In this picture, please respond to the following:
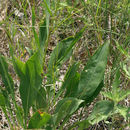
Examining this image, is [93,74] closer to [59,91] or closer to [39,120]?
[59,91]

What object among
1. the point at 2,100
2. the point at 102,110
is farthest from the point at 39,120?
the point at 102,110

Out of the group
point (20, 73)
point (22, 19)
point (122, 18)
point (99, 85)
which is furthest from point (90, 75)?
point (22, 19)

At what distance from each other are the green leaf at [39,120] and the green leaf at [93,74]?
30cm

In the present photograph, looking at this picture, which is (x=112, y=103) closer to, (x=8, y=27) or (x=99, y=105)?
(x=99, y=105)

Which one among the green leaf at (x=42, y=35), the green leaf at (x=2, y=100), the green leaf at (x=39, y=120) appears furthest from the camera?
the green leaf at (x=42, y=35)

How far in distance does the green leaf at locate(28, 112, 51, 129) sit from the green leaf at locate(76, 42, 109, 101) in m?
0.30

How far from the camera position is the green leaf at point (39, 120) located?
3.48 ft

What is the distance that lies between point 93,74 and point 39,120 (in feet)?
1.30

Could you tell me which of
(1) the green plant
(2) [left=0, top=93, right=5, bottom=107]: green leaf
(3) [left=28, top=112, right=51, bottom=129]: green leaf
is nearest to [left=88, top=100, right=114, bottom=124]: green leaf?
(1) the green plant

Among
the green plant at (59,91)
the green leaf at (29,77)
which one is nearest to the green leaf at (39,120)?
the green plant at (59,91)

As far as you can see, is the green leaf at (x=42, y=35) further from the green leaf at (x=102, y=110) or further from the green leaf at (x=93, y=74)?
the green leaf at (x=102, y=110)

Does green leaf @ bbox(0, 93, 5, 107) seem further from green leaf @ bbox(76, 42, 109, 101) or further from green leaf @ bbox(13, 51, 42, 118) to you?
green leaf @ bbox(76, 42, 109, 101)

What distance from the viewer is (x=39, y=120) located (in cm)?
110

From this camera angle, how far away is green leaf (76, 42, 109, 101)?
4.22 feet
